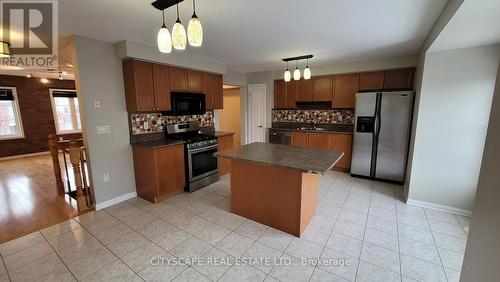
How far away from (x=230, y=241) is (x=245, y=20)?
8.07 ft

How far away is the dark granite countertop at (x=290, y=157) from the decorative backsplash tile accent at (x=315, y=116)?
2746 mm

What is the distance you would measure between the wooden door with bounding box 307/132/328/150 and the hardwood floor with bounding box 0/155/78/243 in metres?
4.50

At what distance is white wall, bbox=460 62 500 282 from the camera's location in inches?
35.5

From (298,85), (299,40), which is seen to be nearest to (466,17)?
(299,40)

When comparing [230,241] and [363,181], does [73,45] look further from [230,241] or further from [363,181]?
[363,181]

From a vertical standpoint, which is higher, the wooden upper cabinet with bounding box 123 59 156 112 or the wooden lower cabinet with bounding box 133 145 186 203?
the wooden upper cabinet with bounding box 123 59 156 112

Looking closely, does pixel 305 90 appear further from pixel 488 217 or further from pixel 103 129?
pixel 488 217

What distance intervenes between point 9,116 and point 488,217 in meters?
9.53

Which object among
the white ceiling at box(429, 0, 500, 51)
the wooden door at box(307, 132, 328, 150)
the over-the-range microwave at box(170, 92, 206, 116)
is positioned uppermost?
the white ceiling at box(429, 0, 500, 51)

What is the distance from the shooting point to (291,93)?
215 inches

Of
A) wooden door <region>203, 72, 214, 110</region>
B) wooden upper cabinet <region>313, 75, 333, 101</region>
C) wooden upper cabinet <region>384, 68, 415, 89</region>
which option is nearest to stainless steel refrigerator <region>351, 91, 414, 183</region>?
wooden upper cabinet <region>384, 68, 415, 89</region>

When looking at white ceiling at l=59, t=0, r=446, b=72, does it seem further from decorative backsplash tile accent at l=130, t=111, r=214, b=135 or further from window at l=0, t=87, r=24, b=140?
window at l=0, t=87, r=24, b=140

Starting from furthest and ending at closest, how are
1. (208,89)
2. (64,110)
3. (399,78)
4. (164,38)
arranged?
(64,110) < (208,89) < (399,78) < (164,38)

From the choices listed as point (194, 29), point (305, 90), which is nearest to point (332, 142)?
point (305, 90)
